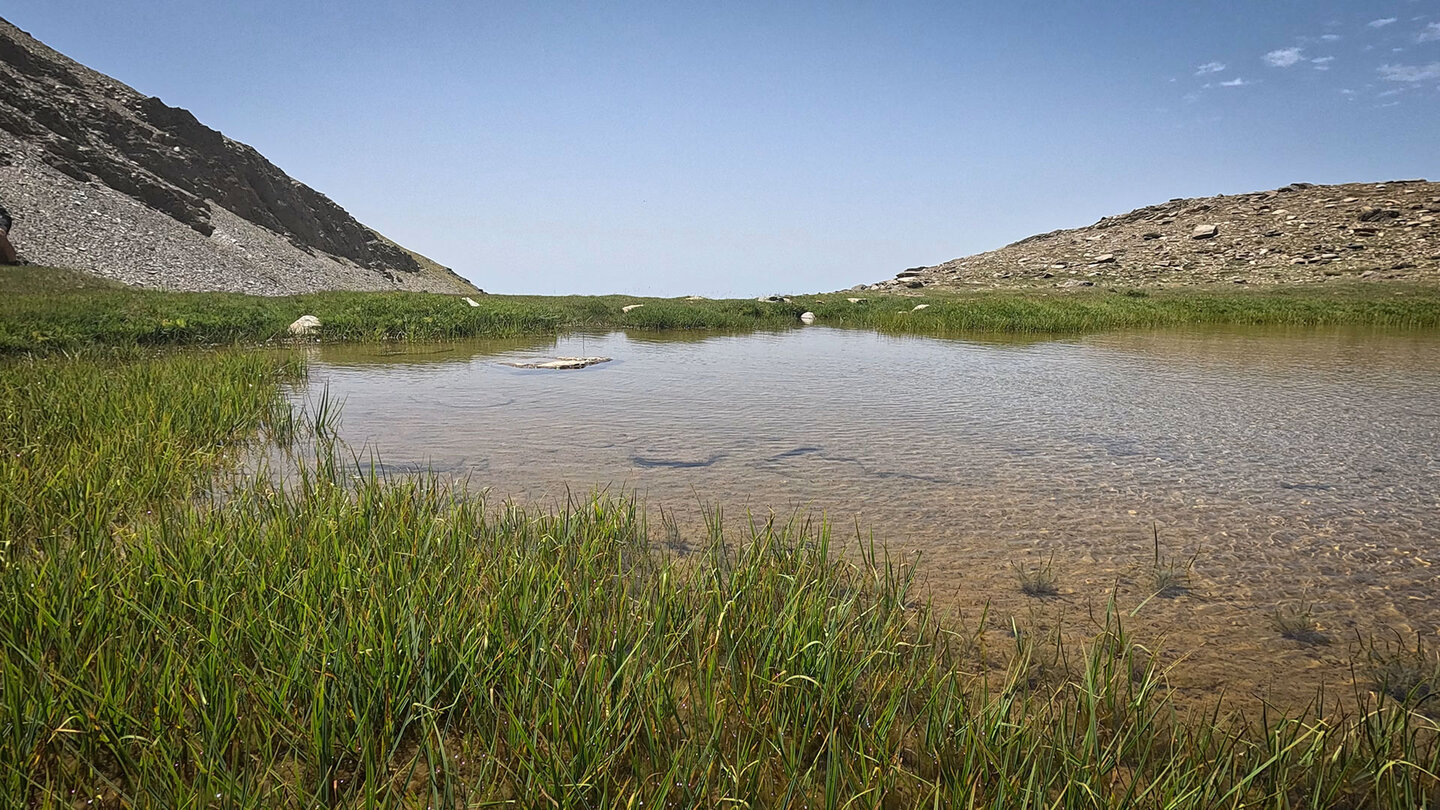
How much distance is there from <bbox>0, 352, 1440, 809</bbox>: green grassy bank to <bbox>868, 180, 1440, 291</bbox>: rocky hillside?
48.7 meters

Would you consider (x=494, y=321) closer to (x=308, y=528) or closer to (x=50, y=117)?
(x=308, y=528)

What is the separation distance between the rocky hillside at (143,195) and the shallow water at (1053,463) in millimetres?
32700

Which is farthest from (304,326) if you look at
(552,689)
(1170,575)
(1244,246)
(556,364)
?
(1244,246)

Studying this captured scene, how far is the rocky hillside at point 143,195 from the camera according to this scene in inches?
1385

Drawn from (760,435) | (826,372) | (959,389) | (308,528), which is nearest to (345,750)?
(308,528)

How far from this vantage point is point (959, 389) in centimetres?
1019

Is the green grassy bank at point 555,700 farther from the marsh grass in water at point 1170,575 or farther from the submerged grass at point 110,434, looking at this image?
the marsh grass in water at point 1170,575

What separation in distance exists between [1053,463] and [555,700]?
5.13 m

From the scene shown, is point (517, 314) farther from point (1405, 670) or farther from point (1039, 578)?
point (1405, 670)

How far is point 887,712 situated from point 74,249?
44508 millimetres

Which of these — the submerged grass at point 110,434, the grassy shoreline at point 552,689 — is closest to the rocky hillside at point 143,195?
the submerged grass at point 110,434

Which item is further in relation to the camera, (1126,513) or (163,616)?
(1126,513)

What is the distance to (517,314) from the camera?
74.7 feet

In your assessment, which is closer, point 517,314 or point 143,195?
point 517,314
